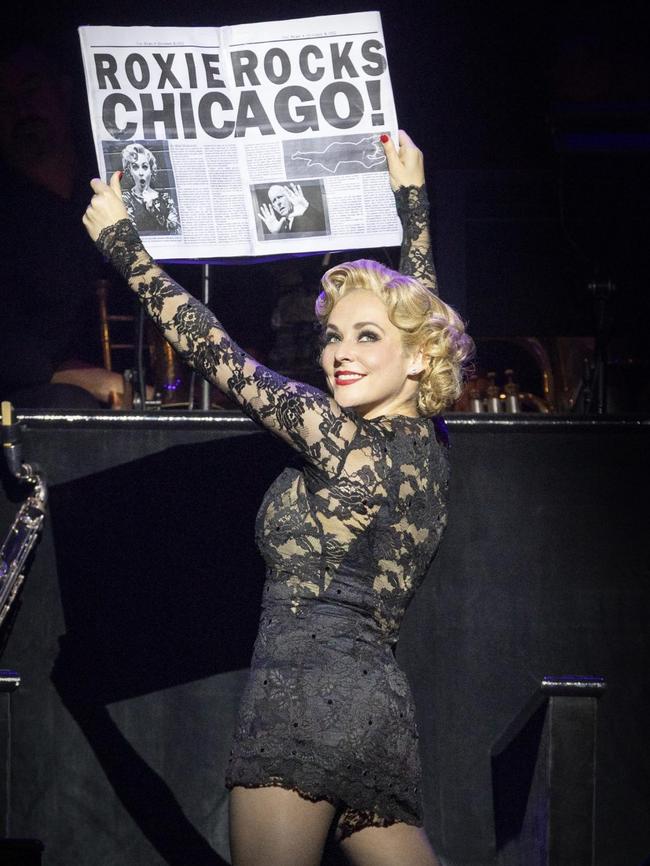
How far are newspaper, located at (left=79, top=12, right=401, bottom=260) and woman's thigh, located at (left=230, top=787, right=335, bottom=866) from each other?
1.63 metres

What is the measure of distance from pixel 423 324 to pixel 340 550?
49cm

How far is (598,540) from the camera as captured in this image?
342 cm

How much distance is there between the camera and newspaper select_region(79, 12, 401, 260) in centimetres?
316

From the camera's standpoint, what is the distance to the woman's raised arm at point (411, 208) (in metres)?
2.73

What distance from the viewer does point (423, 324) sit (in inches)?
89.5

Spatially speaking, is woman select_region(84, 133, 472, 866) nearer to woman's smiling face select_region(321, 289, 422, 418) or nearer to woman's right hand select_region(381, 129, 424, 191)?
woman's smiling face select_region(321, 289, 422, 418)

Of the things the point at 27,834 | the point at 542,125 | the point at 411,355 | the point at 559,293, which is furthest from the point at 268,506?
the point at 542,125

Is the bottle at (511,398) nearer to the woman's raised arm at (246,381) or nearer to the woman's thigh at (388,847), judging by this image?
the woman's raised arm at (246,381)

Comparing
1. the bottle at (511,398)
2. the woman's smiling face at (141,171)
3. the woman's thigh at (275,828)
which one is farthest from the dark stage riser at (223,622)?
the woman's thigh at (275,828)

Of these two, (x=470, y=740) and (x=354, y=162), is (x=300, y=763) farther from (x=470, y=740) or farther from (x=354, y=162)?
(x=354, y=162)

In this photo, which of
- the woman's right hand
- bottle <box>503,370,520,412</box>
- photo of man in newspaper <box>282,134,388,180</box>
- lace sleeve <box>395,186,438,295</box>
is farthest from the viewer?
bottle <box>503,370,520,412</box>

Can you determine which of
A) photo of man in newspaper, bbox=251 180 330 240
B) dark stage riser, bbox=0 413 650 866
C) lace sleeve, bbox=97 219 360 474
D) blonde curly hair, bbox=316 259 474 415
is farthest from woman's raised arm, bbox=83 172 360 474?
dark stage riser, bbox=0 413 650 866

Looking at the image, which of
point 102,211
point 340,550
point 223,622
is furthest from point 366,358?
point 223,622

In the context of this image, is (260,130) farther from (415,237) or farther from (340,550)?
(340,550)
